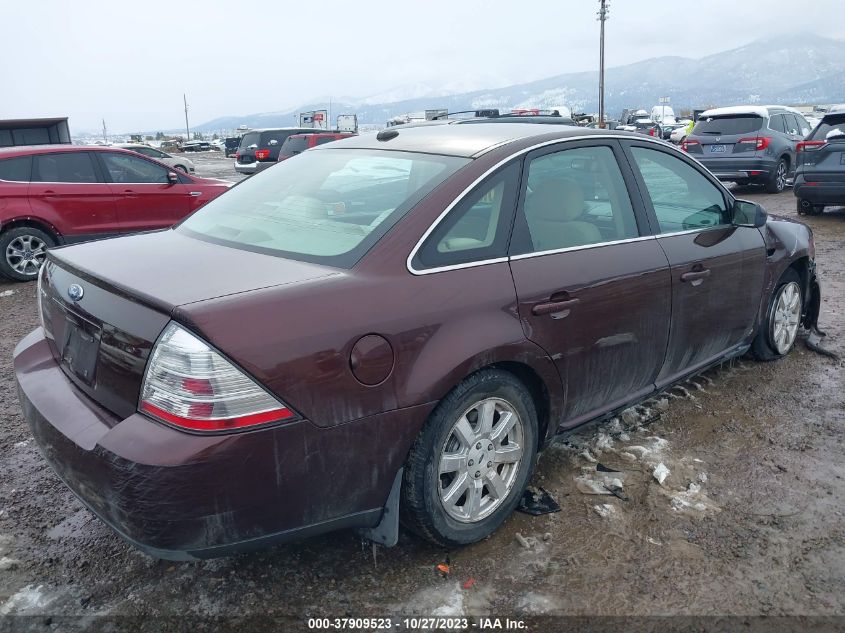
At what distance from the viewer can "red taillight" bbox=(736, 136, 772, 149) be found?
45.7 feet

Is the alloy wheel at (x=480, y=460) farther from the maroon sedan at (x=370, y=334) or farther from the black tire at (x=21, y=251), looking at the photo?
the black tire at (x=21, y=251)

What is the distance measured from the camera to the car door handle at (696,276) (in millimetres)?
3594

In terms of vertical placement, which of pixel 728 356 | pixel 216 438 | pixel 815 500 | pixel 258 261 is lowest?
pixel 815 500

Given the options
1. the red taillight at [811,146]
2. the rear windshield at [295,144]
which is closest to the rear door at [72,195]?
the rear windshield at [295,144]

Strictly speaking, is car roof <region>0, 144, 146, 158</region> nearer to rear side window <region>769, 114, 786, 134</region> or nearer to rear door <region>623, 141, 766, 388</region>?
rear door <region>623, 141, 766, 388</region>

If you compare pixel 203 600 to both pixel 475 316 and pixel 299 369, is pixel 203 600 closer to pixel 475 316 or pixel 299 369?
pixel 299 369

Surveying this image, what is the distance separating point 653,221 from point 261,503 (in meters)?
2.39

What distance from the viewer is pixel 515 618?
2.46 meters

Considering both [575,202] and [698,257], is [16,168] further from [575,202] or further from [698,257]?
[698,257]

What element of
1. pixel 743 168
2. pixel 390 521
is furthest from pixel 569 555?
pixel 743 168

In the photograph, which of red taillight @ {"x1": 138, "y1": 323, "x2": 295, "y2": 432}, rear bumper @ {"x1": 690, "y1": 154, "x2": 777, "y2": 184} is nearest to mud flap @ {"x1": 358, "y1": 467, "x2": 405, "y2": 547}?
red taillight @ {"x1": 138, "y1": 323, "x2": 295, "y2": 432}

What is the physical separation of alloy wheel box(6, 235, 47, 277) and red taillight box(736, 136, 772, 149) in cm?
1256

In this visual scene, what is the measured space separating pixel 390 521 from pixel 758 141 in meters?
13.9

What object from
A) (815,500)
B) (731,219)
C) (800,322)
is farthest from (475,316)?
(800,322)
